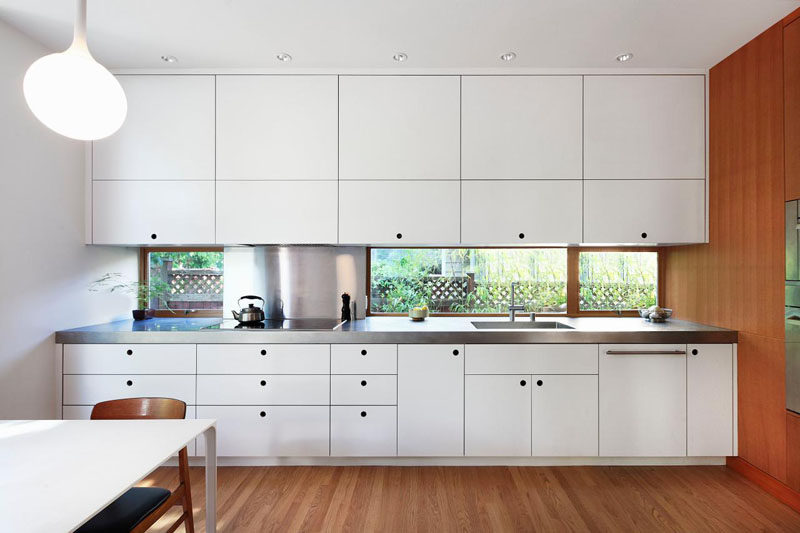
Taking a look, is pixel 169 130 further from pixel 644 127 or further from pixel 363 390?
pixel 644 127

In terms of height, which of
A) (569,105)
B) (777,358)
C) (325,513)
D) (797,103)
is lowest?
(325,513)

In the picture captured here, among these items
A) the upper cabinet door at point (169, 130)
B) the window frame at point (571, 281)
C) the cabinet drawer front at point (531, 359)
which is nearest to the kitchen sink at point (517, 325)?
the window frame at point (571, 281)

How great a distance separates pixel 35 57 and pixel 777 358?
473cm

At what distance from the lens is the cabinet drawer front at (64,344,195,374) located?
263 centimetres

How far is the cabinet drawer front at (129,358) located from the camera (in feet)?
8.62

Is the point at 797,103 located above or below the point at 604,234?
above

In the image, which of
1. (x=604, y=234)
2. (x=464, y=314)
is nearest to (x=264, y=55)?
(x=464, y=314)

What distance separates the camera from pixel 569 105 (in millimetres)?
2838

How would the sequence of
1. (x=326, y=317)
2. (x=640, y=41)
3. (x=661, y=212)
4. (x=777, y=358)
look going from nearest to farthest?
(x=777, y=358)
(x=640, y=41)
(x=661, y=212)
(x=326, y=317)

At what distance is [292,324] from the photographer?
303 centimetres

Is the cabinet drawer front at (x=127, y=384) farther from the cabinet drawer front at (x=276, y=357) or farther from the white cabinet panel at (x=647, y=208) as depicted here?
the white cabinet panel at (x=647, y=208)

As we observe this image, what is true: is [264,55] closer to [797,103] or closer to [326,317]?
[326,317]

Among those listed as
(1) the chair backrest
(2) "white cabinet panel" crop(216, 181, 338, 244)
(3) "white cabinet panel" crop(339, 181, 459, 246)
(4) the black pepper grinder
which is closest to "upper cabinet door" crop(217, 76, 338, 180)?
(2) "white cabinet panel" crop(216, 181, 338, 244)

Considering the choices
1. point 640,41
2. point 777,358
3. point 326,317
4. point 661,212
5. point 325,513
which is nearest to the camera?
point 325,513
